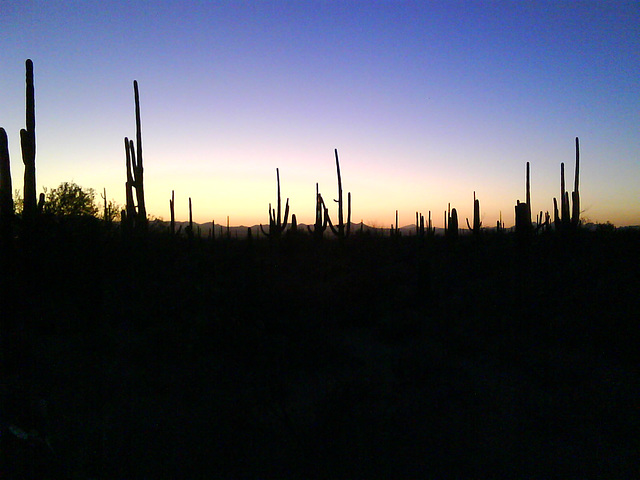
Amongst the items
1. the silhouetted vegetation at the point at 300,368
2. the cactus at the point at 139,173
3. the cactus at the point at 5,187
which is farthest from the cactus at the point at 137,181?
the cactus at the point at 5,187

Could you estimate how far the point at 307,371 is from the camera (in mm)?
8375

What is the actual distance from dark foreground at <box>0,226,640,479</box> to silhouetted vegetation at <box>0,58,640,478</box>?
3cm

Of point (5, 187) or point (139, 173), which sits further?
point (139, 173)

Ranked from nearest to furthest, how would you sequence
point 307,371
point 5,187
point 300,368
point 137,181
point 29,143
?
1. point 5,187
2. point 307,371
3. point 300,368
4. point 29,143
5. point 137,181

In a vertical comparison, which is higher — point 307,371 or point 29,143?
point 29,143

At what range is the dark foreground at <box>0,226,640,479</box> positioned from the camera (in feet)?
17.4

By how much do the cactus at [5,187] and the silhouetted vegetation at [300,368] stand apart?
33 mm

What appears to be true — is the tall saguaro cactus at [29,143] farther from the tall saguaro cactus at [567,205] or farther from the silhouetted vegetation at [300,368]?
the tall saguaro cactus at [567,205]

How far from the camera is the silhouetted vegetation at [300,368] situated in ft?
17.5

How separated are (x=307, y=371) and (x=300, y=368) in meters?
0.17

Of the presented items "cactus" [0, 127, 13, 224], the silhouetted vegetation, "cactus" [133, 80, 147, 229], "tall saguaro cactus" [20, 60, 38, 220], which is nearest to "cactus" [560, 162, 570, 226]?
the silhouetted vegetation

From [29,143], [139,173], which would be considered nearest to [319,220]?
[139,173]

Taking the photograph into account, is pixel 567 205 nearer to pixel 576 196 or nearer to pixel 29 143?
pixel 576 196

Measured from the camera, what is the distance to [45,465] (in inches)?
175
